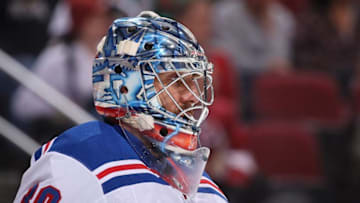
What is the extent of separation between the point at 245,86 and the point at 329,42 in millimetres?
809

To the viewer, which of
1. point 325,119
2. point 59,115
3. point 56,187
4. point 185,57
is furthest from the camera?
point 325,119

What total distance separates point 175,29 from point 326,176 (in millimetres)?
2808

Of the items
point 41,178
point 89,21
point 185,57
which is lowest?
point 89,21

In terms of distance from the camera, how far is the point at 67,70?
4605mm

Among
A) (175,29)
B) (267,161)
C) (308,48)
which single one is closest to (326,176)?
(267,161)

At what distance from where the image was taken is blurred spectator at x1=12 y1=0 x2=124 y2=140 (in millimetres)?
4484

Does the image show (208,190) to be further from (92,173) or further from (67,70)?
(67,70)

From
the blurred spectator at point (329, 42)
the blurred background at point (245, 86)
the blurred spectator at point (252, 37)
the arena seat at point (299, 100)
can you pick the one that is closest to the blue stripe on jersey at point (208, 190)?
the blurred background at point (245, 86)

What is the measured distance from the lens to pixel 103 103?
7.90 ft

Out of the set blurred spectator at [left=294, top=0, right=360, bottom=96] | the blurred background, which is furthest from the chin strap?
blurred spectator at [left=294, top=0, right=360, bottom=96]

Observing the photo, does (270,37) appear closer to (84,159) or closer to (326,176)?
(326,176)

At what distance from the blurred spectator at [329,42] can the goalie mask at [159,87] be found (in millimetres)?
3475

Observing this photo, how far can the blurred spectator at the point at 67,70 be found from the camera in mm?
4484

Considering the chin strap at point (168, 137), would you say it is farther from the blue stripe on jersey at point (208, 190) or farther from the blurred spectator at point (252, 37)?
the blurred spectator at point (252, 37)
